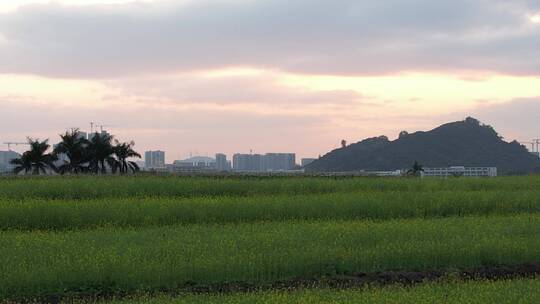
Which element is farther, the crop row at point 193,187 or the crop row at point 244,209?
the crop row at point 193,187

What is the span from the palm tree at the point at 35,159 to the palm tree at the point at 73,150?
3.69ft

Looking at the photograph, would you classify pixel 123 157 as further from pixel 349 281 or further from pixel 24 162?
pixel 349 281

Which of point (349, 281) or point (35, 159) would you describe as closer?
point (349, 281)

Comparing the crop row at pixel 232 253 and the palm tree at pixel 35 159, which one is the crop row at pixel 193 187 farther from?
the palm tree at pixel 35 159

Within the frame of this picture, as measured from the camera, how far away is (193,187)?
111 feet

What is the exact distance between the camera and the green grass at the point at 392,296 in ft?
Result: 38.3

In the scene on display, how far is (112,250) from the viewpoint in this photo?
1673 centimetres

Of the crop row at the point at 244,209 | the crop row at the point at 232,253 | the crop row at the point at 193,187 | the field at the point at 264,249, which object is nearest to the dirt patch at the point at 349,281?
the field at the point at 264,249

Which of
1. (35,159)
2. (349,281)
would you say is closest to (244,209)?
(349,281)

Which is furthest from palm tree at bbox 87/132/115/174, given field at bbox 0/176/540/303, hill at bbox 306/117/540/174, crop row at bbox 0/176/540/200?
hill at bbox 306/117/540/174

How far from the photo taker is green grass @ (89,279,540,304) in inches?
460

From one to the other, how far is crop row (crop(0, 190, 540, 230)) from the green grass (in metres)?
12.1

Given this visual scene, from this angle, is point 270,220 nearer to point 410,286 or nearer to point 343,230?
point 343,230

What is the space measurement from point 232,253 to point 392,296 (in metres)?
5.45
